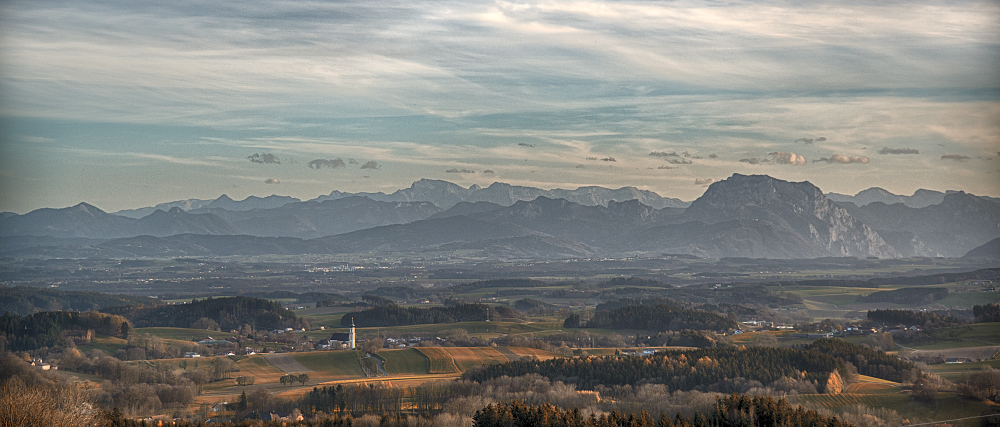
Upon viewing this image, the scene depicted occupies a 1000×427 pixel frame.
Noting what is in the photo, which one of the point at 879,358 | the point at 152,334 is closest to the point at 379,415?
the point at 879,358

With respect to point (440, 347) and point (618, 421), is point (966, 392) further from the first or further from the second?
point (440, 347)

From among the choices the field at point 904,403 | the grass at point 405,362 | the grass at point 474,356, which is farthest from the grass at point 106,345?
the field at point 904,403

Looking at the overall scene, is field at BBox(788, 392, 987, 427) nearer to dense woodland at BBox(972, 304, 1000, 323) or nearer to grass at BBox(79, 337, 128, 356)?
dense woodland at BBox(972, 304, 1000, 323)

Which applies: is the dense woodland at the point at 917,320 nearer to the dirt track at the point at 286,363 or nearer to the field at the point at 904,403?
the field at the point at 904,403

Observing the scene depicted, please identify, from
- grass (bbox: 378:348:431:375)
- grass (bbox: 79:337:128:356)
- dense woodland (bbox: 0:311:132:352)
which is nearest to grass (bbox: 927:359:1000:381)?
grass (bbox: 378:348:431:375)

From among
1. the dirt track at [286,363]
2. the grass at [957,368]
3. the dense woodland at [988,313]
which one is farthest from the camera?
the dense woodland at [988,313]

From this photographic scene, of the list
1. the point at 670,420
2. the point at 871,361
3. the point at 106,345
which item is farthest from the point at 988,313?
the point at 106,345
